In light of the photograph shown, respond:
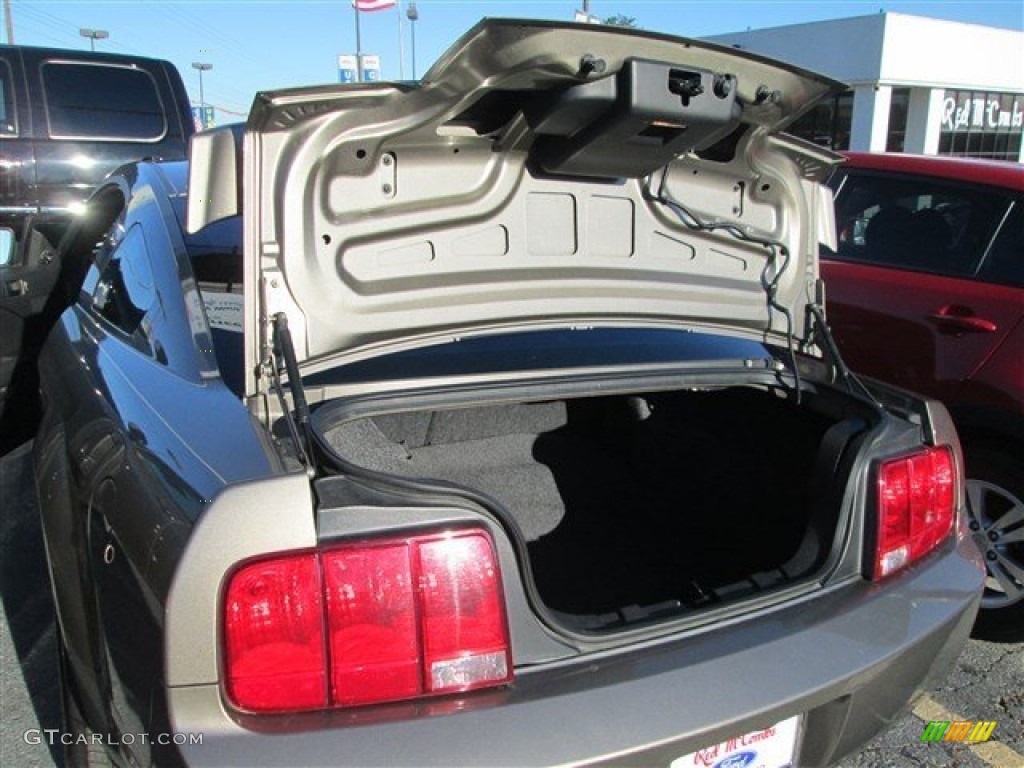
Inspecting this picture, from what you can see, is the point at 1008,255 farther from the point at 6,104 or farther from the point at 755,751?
the point at 6,104

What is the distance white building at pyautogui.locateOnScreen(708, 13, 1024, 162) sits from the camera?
65.8ft

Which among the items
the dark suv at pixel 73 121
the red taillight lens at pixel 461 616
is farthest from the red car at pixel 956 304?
the dark suv at pixel 73 121

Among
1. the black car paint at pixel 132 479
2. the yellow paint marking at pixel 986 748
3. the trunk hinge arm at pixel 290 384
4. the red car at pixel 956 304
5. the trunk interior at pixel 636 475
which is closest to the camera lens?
the black car paint at pixel 132 479

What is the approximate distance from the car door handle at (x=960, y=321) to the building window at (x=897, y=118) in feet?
66.1

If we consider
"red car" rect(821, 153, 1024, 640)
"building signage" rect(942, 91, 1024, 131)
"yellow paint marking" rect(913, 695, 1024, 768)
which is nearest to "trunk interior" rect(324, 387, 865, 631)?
"yellow paint marking" rect(913, 695, 1024, 768)

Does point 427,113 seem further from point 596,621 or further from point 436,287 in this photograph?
point 596,621

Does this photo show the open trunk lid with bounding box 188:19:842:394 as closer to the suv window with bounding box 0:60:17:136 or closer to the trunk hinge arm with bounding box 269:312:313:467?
the trunk hinge arm with bounding box 269:312:313:467

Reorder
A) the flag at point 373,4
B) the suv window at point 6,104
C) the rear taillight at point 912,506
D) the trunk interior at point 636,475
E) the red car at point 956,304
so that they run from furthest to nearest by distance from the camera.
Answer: the flag at point 373,4 < the suv window at point 6,104 < the red car at point 956,304 < the trunk interior at point 636,475 < the rear taillight at point 912,506

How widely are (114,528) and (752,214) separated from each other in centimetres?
176

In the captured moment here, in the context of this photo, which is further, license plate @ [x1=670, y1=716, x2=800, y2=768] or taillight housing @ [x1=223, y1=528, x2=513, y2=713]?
license plate @ [x1=670, y1=716, x2=800, y2=768]

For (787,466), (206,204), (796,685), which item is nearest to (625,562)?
(787,466)

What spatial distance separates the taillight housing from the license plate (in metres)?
0.38

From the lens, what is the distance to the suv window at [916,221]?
11.6ft

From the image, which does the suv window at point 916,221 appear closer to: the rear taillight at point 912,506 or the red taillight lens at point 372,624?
the rear taillight at point 912,506
